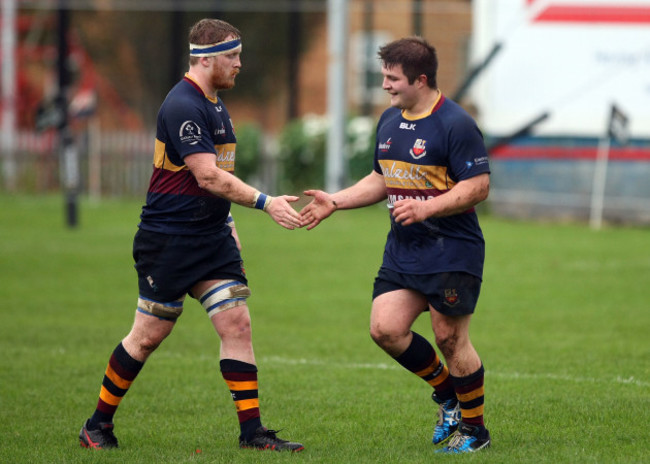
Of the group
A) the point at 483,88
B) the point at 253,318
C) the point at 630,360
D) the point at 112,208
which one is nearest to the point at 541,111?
the point at 483,88

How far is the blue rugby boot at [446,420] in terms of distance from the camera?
20.5ft

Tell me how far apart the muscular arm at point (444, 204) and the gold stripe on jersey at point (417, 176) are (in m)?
0.16

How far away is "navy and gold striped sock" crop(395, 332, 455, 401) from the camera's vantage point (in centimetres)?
613

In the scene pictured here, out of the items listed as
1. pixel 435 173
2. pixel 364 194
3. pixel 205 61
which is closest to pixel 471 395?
pixel 435 173

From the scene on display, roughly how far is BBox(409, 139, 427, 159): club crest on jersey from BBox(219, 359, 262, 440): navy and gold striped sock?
146 cm

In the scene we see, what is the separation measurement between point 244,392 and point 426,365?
3.28ft

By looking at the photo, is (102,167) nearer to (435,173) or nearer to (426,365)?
(426,365)

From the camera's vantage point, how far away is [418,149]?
19.4ft

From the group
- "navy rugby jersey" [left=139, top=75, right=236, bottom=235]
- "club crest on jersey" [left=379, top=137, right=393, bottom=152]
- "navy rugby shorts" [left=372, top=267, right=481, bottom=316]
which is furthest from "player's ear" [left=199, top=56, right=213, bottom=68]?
"navy rugby shorts" [left=372, top=267, right=481, bottom=316]

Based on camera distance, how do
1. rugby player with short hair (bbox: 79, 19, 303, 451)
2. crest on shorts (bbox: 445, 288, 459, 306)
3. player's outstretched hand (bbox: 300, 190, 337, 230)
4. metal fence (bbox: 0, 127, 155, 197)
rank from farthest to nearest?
metal fence (bbox: 0, 127, 155, 197) → player's outstretched hand (bbox: 300, 190, 337, 230) → rugby player with short hair (bbox: 79, 19, 303, 451) → crest on shorts (bbox: 445, 288, 459, 306)

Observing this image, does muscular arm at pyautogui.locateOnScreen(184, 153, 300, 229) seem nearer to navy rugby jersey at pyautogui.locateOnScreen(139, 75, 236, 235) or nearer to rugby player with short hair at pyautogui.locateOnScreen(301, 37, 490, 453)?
navy rugby jersey at pyautogui.locateOnScreen(139, 75, 236, 235)

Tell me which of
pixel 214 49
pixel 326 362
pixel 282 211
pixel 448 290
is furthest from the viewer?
pixel 326 362

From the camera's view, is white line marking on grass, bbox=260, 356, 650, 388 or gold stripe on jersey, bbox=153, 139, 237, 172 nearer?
gold stripe on jersey, bbox=153, 139, 237, 172

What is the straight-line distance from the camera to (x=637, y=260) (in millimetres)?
15602
